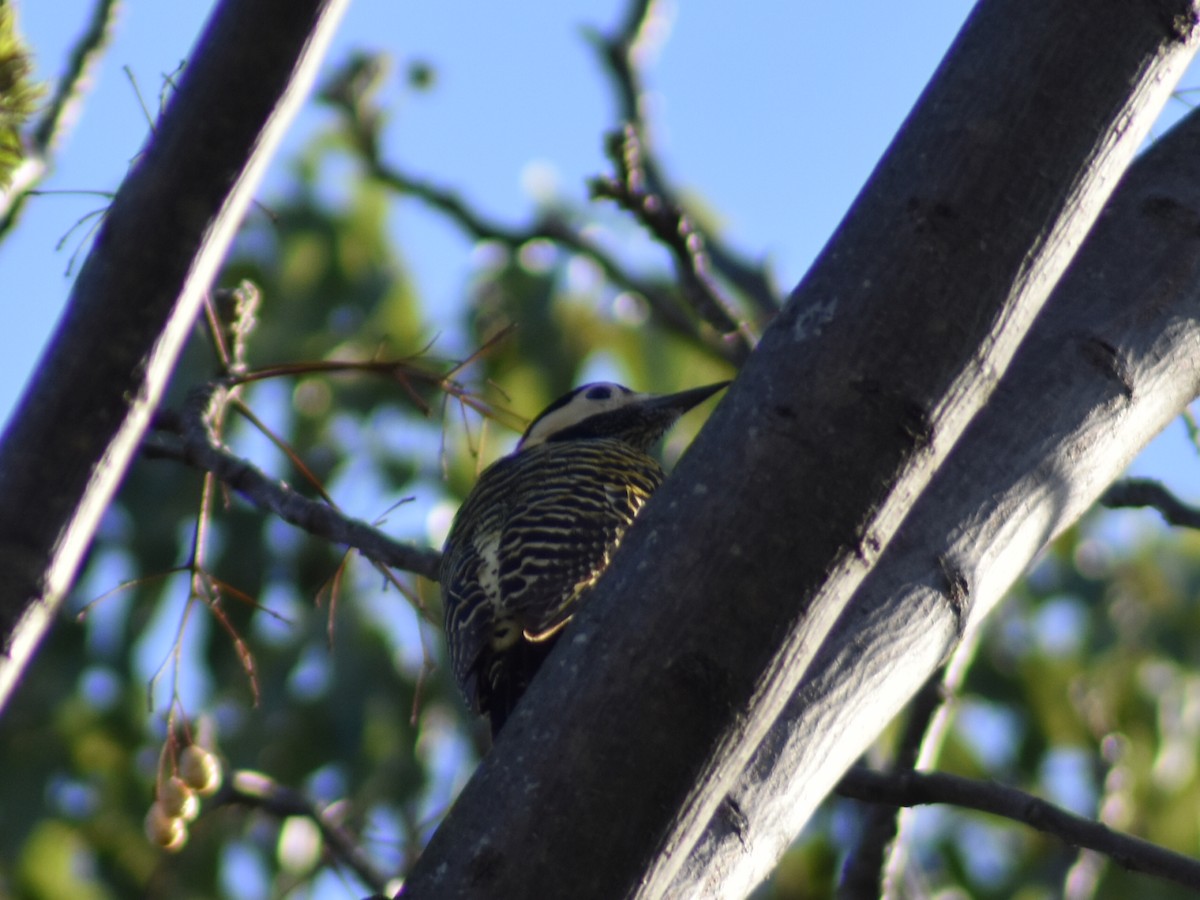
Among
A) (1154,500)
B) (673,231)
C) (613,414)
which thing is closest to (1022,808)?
(1154,500)

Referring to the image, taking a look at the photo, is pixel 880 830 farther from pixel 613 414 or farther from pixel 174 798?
pixel 613 414

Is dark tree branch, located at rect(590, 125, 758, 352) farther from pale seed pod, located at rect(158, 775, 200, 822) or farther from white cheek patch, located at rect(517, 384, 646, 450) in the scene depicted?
white cheek patch, located at rect(517, 384, 646, 450)

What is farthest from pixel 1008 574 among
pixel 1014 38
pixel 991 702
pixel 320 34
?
pixel 991 702

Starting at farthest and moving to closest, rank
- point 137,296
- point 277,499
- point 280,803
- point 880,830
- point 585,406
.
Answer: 1. point 585,406
2. point 280,803
3. point 880,830
4. point 277,499
5. point 137,296

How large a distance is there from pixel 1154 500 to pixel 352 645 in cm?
318

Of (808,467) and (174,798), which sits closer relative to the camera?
(808,467)

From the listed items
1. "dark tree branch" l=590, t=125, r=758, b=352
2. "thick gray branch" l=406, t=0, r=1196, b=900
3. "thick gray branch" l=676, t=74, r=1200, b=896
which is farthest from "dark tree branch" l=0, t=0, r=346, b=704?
"dark tree branch" l=590, t=125, r=758, b=352

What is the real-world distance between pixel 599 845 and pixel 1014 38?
0.97 metres

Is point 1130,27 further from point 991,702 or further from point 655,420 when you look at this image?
point 991,702

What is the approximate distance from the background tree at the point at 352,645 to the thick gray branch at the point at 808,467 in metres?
3.43

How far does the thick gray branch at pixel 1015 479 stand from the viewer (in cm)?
174

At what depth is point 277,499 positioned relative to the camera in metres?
2.67

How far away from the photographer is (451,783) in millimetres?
5465

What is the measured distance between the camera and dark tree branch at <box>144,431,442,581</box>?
268cm
